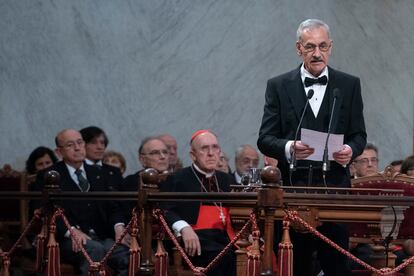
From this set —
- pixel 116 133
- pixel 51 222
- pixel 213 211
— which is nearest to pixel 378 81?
pixel 116 133

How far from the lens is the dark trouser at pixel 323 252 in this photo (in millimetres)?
6543

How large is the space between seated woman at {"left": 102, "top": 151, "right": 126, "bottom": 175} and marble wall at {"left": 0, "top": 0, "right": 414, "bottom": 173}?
0.46m

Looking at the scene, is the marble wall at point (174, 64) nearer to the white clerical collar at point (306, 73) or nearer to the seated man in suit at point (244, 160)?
the seated man in suit at point (244, 160)

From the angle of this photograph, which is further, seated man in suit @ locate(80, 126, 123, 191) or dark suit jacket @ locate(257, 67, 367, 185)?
seated man in suit @ locate(80, 126, 123, 191)

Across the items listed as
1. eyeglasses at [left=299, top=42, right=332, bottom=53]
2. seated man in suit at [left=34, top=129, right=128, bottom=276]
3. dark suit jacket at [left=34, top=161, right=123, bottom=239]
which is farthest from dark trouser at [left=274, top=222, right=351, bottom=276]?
dark suit jacket at [left=34, top=161, right=123, bottom=239]

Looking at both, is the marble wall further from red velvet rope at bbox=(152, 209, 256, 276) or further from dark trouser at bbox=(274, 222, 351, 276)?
dark trouser at bbox=(274, 222, 351, 276)

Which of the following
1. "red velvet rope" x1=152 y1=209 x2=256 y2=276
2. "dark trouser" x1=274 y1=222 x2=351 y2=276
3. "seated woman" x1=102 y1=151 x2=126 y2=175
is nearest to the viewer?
"dark trouser" x1=274 y1=222 x2=351 y2=276

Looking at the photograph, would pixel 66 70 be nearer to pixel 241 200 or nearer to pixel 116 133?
pixel 116 133

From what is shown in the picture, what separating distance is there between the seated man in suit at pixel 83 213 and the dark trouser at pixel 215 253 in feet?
2.60

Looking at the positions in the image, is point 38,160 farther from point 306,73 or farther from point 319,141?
point 319,141

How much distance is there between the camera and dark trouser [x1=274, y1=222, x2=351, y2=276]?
654cm

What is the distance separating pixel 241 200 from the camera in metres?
6.71

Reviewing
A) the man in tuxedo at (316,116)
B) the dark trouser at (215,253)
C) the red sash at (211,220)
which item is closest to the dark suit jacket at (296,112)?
the man in tuxedo at (316,116)

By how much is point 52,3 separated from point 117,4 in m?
0.73
